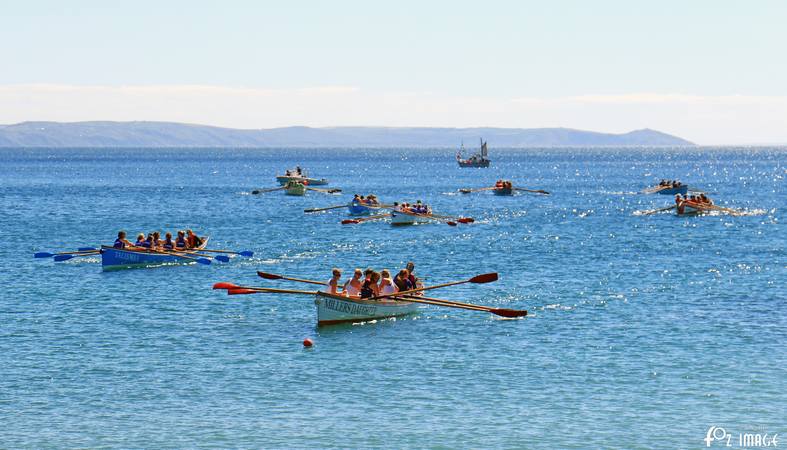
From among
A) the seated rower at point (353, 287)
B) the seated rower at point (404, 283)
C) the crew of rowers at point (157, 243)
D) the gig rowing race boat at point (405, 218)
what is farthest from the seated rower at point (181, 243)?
the gig rowing race boat at point (405, 218)

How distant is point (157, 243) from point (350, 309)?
2248 cm

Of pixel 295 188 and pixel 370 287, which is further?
pixel 295 188

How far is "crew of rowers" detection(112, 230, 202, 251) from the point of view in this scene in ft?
186

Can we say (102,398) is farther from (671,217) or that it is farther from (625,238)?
(671,217)

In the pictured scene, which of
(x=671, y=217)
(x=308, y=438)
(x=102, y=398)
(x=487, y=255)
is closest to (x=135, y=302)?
(x=102, y=398)

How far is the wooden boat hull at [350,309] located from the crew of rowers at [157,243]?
68.3 ft

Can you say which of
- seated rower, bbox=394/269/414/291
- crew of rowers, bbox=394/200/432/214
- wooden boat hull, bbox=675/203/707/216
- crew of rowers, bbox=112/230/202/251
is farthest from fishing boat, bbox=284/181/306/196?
seated rower, bbox=394/269/414/291

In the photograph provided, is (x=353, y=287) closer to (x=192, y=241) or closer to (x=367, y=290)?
(x=367, y=290)

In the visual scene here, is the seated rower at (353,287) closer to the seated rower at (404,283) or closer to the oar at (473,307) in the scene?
the oar at (473,307)

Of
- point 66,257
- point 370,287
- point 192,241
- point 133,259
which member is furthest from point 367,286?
point 66,257

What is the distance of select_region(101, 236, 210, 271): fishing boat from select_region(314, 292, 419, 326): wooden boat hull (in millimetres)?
19929

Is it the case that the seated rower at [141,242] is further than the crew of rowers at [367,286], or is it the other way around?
the seated rower at [141,242]

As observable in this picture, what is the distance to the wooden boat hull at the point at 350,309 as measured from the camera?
127 feet

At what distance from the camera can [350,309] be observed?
129 feet
